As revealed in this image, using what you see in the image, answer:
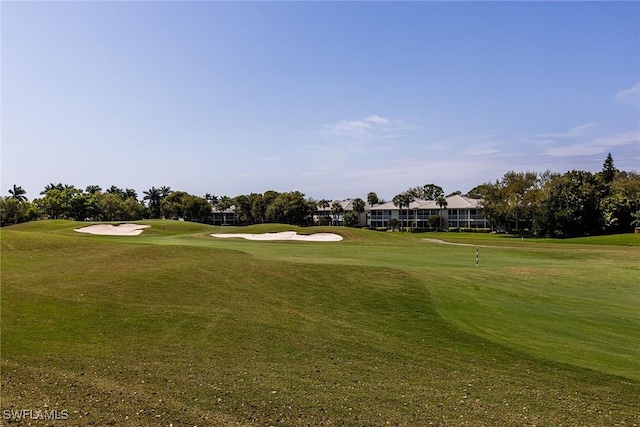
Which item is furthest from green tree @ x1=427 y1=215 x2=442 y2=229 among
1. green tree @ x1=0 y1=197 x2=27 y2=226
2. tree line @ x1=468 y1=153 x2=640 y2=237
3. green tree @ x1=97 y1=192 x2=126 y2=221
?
green tree @ x1=0 y1=197 x2=27 y2=226

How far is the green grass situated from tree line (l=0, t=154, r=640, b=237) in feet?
240

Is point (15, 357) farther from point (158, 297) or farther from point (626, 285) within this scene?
point (626, 285)

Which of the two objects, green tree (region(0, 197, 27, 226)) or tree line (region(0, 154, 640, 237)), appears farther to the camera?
green tree (region(0, 197, 27, 226))

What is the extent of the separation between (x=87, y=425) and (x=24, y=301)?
30.0ft

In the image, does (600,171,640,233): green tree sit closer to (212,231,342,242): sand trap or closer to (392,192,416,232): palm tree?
(392,192,416,232): palm tree

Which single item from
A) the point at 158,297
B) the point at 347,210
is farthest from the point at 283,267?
the point at 347,210

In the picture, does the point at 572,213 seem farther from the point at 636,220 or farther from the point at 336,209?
the point at 336,209

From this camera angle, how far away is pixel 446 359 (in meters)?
9.88

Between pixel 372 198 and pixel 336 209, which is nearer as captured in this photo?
pixel 336 209
